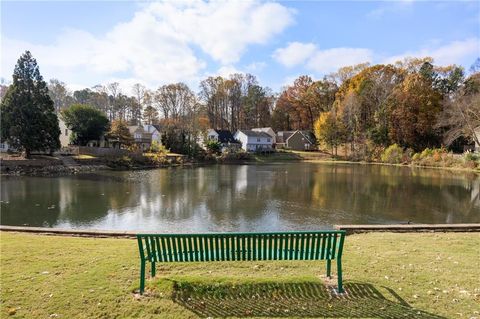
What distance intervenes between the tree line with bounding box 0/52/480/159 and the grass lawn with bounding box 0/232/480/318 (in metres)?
43.6

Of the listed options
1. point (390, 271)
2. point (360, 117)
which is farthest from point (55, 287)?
point (360, 117)

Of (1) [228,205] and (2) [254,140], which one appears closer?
(1) [228,205]

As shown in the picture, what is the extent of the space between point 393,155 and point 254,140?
32.0 metres

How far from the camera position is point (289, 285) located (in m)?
6.10

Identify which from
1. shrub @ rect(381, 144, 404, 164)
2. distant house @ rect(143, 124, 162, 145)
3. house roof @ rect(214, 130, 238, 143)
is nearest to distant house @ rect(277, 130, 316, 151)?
house roof @ rect(214, 130, 238, 143)

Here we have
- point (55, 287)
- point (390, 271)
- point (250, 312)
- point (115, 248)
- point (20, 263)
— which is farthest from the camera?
point (115, 248)

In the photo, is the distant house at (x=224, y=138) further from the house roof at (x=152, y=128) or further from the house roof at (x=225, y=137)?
the house roof at (x=152, y=128)

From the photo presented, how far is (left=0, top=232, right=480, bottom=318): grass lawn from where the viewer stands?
5156mm

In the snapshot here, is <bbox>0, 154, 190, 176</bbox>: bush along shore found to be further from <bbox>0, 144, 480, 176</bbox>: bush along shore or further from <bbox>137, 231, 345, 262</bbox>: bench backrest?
<bbox>137, 231, 345, 262</bbox>: bench backrest

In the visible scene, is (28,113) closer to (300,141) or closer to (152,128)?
(152,128)

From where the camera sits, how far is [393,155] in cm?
6206

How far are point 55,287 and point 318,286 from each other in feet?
14.8

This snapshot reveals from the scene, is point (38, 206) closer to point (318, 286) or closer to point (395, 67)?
point (318, 286)

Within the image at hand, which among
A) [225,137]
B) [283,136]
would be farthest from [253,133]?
[283,136]
